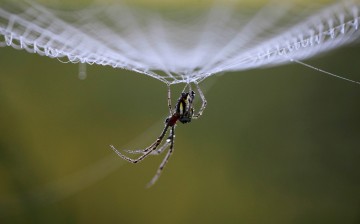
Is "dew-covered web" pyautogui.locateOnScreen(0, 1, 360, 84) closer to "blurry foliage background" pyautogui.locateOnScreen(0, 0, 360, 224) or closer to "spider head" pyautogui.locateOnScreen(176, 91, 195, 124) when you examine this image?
"spider head" pyautogui.locateOnScreen(176, 91, 195, 124)

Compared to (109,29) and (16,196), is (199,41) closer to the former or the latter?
(109,29)

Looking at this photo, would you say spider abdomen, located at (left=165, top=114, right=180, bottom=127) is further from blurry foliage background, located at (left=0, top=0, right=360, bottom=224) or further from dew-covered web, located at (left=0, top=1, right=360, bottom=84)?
blurry foliage background, located at (left=0, top=0, right=360, bottom=224)

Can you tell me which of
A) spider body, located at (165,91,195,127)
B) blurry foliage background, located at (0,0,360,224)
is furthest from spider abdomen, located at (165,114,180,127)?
blurry foliage background, located at (0,0,360,224)

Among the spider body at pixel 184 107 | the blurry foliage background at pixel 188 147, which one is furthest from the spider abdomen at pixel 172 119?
the blurry foliage background at pixel 188 147

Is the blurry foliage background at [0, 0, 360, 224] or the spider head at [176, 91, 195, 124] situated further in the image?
the blurry foliage background at [0, 0, 360, 224]

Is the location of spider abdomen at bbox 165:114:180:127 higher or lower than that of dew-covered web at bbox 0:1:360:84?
lower

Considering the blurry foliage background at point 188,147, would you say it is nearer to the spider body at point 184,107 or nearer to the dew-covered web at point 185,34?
the dew-covered web at point 185,34
